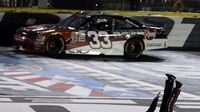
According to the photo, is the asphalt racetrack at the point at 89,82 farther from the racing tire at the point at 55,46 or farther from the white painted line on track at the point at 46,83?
the racing tire at the point at 55,46

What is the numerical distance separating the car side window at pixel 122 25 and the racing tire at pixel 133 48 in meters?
0.42

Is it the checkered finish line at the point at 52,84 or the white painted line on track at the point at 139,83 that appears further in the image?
the white painted line on track at the point at 139,83

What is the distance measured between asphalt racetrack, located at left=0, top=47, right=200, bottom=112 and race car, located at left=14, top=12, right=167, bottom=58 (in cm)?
31

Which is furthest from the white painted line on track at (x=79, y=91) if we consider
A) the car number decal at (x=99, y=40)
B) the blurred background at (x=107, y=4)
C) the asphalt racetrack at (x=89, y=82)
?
the blurred background at (x=107, y=4)

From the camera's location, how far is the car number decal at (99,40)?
15852 mm

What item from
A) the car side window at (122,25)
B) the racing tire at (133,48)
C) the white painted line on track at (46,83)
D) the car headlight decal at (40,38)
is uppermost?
the car side window at (122,25)

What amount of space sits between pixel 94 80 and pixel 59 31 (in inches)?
169

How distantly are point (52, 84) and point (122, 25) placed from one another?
6268 mm

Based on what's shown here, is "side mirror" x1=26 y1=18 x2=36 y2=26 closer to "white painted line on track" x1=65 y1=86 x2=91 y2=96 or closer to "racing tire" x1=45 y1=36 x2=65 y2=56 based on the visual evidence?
"racing tire" x1=45 y1=36 x2=65 y2=56

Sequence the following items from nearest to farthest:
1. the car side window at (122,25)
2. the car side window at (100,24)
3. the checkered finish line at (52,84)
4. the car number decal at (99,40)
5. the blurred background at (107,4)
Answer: the checkered finish line at (52,84)
the car number decal at (99,40)
the car side window at (100,24)
the car side window at (122,25)
the blurred background at (107,4)

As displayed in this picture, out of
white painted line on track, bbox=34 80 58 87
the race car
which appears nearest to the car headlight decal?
the race car

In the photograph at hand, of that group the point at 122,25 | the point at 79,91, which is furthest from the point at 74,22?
the point at 79,91

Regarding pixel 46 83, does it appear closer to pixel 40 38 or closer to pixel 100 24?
pixel 40 38

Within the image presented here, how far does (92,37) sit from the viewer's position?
52.0 ft
